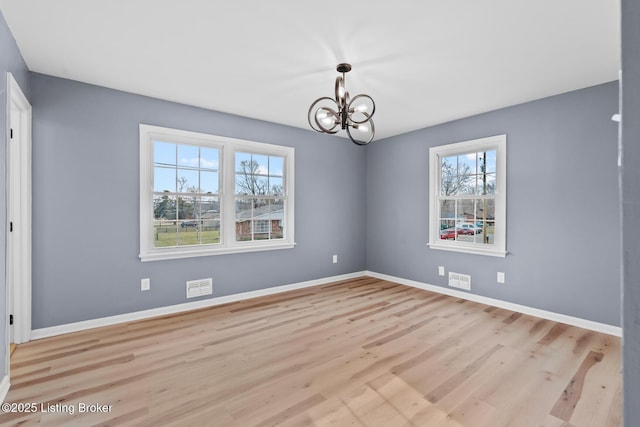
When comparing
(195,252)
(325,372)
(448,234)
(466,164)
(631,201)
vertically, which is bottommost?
(325,372)

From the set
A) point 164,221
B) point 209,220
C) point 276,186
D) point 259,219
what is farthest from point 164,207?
point 276,186

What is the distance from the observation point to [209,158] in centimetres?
420

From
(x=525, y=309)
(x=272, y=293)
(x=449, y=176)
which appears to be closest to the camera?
(x=525, y=309)

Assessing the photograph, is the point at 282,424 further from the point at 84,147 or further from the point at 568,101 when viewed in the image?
the point at 568,101

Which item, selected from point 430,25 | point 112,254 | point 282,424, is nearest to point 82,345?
point 112,254

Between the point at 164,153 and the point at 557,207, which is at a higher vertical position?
the point at 164,153

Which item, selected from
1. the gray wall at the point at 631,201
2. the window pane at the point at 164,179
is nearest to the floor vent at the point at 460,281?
the window pane at the point at 164,179

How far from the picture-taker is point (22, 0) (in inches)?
83.7

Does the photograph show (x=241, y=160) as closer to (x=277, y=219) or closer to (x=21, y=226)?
(x=277, y=219)

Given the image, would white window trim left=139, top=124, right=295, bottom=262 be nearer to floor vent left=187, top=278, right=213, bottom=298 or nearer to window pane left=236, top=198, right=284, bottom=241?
window pane left=236, top=198, right=284, bottom=241

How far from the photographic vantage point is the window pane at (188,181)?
398cm

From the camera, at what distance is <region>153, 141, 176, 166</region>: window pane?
381 cm

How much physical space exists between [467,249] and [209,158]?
3783mm

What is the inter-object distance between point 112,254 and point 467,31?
405cm
